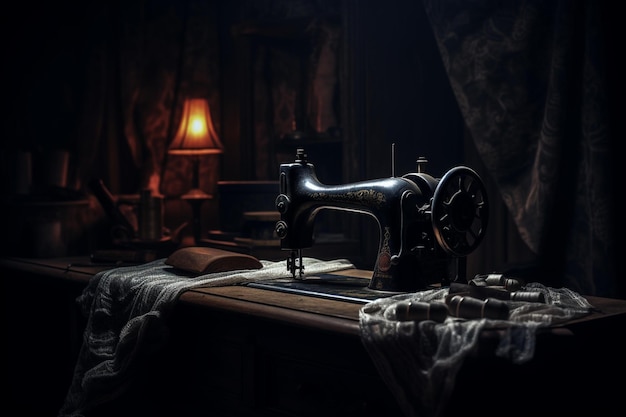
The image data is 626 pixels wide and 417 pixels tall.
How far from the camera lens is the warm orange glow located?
4129 mm

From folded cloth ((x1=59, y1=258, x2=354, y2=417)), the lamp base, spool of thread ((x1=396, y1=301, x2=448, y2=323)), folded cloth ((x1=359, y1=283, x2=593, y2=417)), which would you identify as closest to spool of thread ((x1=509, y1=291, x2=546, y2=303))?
folded cloth ((x1=359, y1=283, x2=593, y2=417))

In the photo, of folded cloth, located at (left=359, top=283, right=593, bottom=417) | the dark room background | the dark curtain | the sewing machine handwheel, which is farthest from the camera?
the dark room background

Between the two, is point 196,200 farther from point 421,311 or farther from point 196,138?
point 421,311

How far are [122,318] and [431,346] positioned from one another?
1.14m

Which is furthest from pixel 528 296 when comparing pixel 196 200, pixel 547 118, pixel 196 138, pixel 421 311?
pixel 196 138

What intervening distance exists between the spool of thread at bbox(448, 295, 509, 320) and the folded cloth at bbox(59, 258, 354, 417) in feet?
2.73

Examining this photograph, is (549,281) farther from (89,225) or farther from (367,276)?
(89,225)

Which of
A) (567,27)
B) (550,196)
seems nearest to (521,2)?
(567,27)

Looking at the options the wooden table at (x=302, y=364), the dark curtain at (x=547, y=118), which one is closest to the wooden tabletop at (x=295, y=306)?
the wooden table at (x=302, y=364)

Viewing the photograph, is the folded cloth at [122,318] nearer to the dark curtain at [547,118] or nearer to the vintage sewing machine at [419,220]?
the vintage sewing machine at [419,220]

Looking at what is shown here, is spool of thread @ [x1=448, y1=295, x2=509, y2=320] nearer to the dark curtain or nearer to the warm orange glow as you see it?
the dark curtain

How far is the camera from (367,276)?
9.09 feet

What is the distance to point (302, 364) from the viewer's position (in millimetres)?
2158

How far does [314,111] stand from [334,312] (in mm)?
1982
